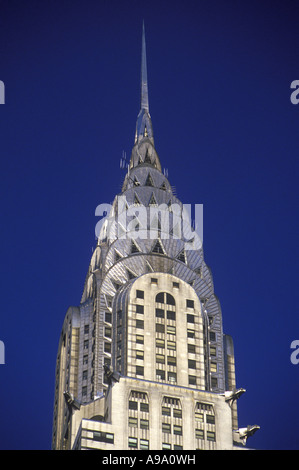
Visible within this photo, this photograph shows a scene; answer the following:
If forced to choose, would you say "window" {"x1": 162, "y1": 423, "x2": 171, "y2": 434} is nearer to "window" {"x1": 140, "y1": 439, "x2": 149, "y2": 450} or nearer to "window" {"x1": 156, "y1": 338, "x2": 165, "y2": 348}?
"window" {"x1": 140, "y1": 439, "x2": 149, "y2": 450}

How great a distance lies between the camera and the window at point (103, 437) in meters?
169

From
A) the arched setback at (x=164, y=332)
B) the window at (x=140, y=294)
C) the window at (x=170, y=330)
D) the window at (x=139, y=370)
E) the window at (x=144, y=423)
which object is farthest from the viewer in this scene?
the window at (x=140, y=294)

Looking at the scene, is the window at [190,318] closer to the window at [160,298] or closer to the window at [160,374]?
the window at [160,298]

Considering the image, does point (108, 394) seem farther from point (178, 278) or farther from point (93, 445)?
point (178, 278)

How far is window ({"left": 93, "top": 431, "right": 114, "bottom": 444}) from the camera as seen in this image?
6668 inches

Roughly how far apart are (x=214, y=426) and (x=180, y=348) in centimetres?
1717

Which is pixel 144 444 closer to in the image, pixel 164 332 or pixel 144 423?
pixel 144 423

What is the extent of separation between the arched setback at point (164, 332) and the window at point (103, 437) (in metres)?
15.8

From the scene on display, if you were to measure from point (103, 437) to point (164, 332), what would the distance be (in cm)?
2731

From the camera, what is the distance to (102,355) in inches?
7815

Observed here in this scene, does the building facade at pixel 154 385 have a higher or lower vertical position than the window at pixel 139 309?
lower

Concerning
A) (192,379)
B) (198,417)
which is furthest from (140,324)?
(198,417)

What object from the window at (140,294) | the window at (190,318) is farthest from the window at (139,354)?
the window at (190,318)
